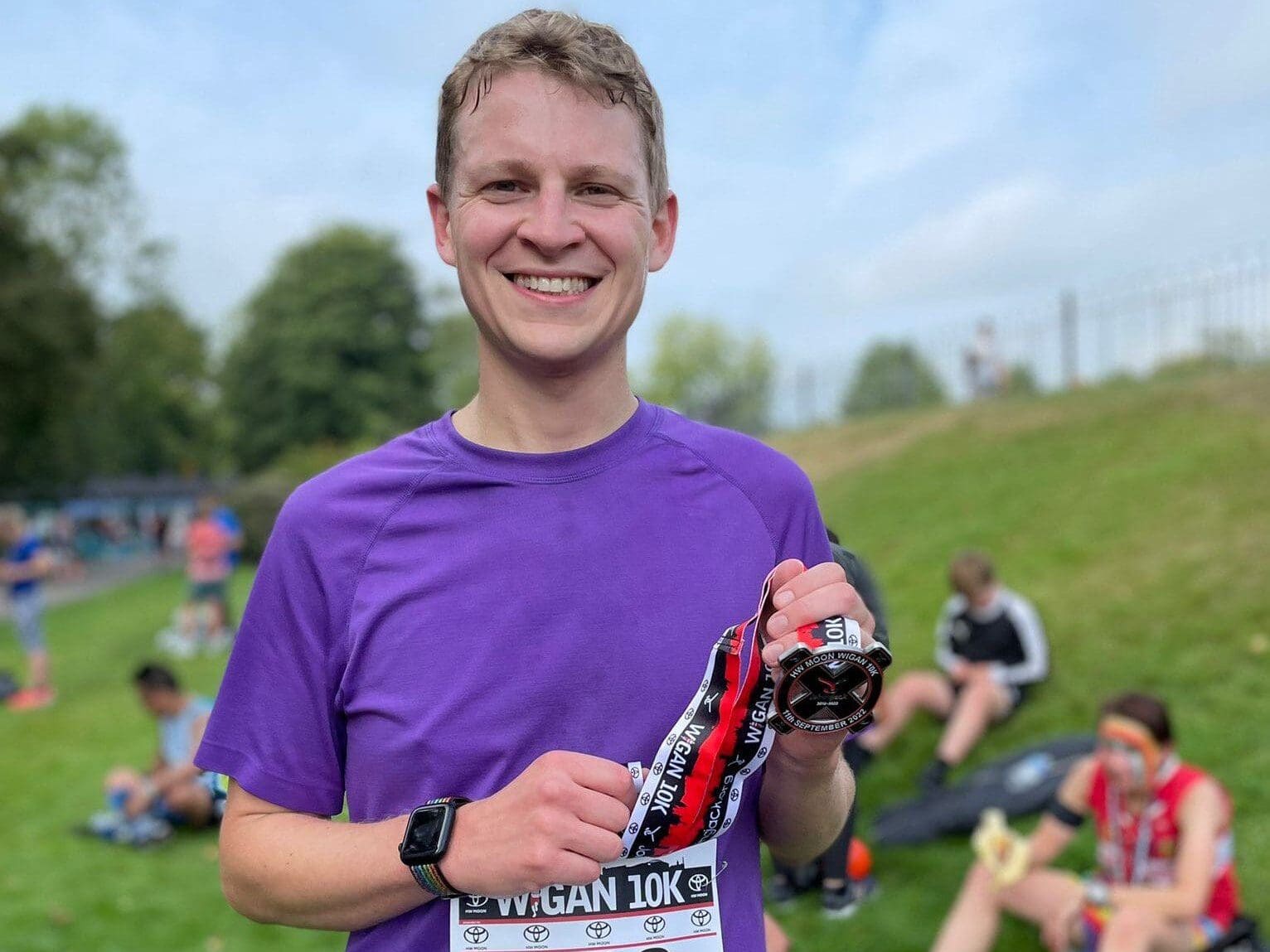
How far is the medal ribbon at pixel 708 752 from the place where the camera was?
141cm

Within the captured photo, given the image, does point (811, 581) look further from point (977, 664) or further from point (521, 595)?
point (977, 664)

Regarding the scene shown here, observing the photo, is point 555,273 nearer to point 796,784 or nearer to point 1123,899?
point 796,784

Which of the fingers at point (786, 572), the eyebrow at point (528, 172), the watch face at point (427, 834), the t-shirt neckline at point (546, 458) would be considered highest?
the eyebrow at point (528, 172)

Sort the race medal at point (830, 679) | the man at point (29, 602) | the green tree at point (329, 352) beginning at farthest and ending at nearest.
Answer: the green tree at point (329, 352), the man at point (29, 602), the race medal at point (830, 679)

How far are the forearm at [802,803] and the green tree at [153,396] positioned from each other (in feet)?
114

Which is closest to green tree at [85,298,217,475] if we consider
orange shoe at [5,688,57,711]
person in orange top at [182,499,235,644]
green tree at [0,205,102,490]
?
green tree at [0,205,102,490]

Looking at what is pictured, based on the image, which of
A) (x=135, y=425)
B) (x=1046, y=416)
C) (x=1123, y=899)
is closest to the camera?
(x=1123, y=899)

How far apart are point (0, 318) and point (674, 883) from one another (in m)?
30.7

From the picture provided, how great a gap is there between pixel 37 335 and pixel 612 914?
3094 centimetres

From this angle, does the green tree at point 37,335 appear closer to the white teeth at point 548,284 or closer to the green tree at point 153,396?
the green tree at point 153,396

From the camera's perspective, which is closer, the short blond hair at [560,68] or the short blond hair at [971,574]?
the short blond hair at [560,68]

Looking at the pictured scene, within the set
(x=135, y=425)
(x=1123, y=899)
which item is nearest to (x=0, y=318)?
(x=135, y=425)

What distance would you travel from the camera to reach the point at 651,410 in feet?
5.67

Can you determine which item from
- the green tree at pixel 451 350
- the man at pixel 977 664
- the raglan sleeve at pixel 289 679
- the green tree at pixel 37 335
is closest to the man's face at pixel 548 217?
the raglan sleeve at pixel 289 679
